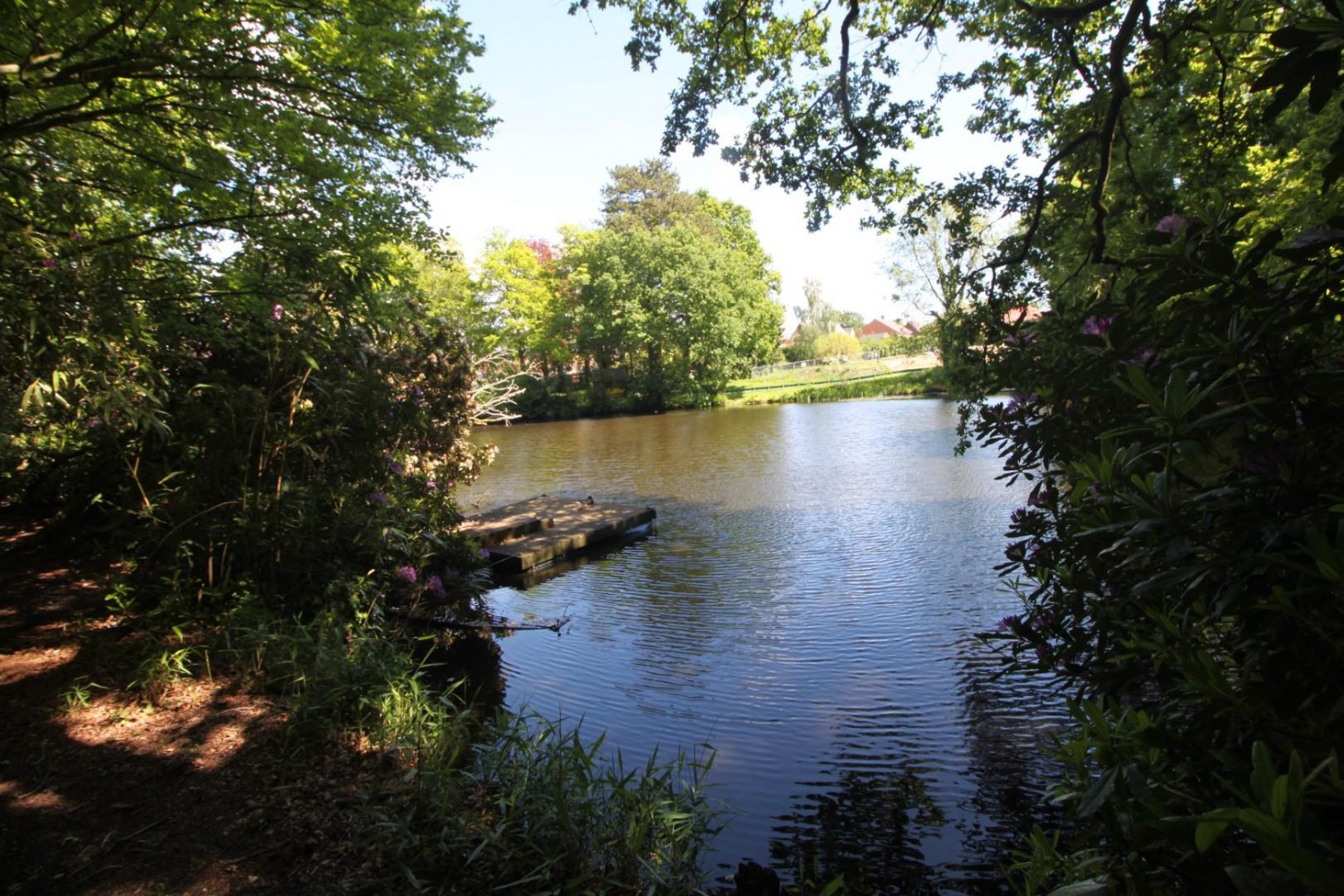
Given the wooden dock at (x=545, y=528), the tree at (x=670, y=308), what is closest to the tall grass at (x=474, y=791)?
the wooden dock at (x=545, y=528)

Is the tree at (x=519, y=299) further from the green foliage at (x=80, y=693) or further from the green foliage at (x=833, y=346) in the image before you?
the green foliage at (x=80, y=693)

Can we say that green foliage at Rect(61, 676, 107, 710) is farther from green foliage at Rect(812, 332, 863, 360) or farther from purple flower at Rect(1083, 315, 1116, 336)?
green foliage at Rect(812, 332, 863, 360)

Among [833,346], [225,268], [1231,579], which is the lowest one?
[1231,579]

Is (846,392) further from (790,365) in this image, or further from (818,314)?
(818,314)

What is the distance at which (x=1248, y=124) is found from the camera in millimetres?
5141

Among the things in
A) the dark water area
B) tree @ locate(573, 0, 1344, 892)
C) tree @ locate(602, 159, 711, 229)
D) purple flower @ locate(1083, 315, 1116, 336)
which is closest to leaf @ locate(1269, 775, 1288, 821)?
tree @ locate(573, 0, 1344, 892)

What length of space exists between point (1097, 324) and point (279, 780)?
4.13 m

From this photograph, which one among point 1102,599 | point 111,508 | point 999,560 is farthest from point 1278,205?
point 111,508

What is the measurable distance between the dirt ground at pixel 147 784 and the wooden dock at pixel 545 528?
4.53 meters

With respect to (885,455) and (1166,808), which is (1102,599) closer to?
(1166,808)

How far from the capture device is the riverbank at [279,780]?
2736 mm

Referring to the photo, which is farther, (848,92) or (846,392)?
(846,392)

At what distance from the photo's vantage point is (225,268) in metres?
4.88

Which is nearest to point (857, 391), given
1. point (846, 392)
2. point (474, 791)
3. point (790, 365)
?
point (846, 392)
